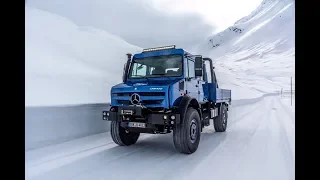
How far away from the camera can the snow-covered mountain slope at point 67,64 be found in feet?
19.3

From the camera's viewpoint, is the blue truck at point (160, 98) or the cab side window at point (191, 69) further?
the cab side window at point (191, 69)

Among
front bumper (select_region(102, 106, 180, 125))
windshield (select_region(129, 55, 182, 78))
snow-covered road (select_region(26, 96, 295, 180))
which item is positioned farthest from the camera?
windshield (select_region(129, 55, 182, 78))

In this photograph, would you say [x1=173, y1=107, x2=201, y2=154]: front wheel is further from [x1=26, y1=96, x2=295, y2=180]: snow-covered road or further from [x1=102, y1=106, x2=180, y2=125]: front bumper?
[x1=102, y1=106, x2=180, y2=125]: front bumper

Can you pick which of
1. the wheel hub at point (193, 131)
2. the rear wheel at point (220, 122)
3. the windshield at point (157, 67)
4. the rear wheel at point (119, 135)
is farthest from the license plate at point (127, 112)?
the rear wheel at point (220, 122)

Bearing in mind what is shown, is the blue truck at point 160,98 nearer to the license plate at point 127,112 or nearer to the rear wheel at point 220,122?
the license plate at point 127,112

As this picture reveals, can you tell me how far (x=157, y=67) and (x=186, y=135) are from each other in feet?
5.57

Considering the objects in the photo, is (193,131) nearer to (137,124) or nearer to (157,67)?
(137,124)

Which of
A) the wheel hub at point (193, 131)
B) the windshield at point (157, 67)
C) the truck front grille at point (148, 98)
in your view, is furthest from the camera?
the windshield at point (157, 67)

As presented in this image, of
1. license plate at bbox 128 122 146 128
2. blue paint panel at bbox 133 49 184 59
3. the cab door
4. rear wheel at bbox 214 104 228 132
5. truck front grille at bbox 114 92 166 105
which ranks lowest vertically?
rear wheel at bbox 214 104 228 132

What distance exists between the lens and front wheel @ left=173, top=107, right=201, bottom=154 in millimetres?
4414

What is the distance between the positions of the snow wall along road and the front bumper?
1209mm

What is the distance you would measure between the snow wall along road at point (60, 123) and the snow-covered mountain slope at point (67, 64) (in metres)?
0.23

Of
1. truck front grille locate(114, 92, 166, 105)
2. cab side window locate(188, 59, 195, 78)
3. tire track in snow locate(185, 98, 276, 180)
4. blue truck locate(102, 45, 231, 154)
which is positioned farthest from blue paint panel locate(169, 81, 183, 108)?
tire track in snow locate(185, 98, 276, 180)
